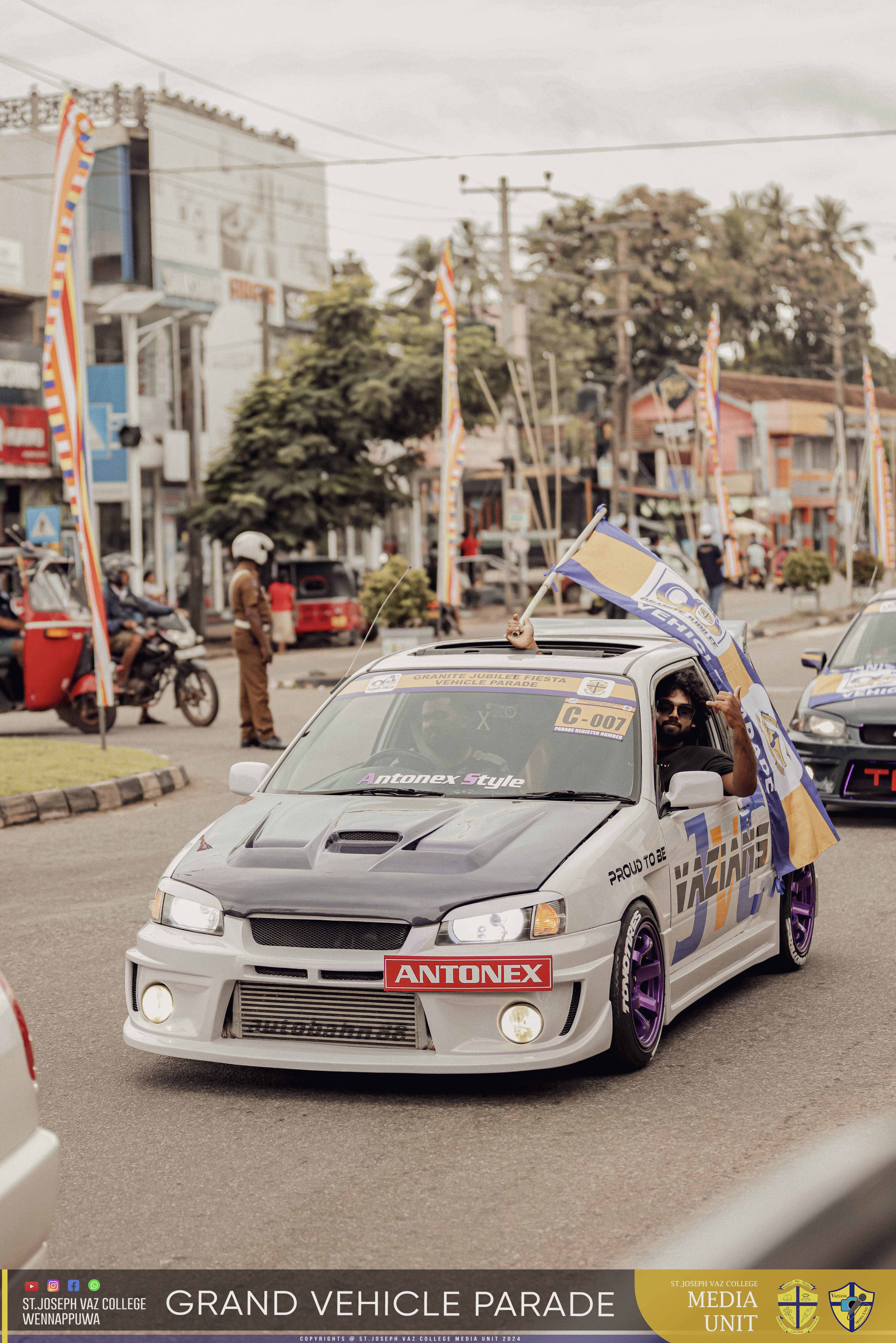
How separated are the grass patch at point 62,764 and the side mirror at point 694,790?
26.5 ft

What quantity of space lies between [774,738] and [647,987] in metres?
1.96

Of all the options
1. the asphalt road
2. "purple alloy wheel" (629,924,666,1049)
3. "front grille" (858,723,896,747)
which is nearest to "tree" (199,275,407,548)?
"front grille" (858,723,896,747)

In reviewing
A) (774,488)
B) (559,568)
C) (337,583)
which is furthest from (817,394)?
(559,568)

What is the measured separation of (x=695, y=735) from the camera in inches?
288

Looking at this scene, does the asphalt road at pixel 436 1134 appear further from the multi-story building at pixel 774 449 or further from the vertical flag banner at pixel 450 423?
the multi-story building at pixel 774 449

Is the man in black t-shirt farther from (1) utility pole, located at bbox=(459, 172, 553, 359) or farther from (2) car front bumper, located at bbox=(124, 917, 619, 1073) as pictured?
(1) utility pole, located at bbox=(459, 172, 553, 359)

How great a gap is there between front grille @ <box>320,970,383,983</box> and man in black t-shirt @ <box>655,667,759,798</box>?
1.66 metres

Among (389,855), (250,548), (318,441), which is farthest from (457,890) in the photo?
(318,441)

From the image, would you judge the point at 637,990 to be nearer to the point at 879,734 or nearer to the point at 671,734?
the point at 671,734

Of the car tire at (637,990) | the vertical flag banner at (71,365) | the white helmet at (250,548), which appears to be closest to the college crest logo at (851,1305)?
the car tire at (637,990)

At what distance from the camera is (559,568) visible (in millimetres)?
7367

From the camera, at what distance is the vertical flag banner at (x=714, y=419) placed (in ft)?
122

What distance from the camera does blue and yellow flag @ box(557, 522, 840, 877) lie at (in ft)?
24.4

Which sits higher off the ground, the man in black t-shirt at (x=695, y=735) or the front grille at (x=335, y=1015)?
the man in black t-shirt at (x=695, y=735)
